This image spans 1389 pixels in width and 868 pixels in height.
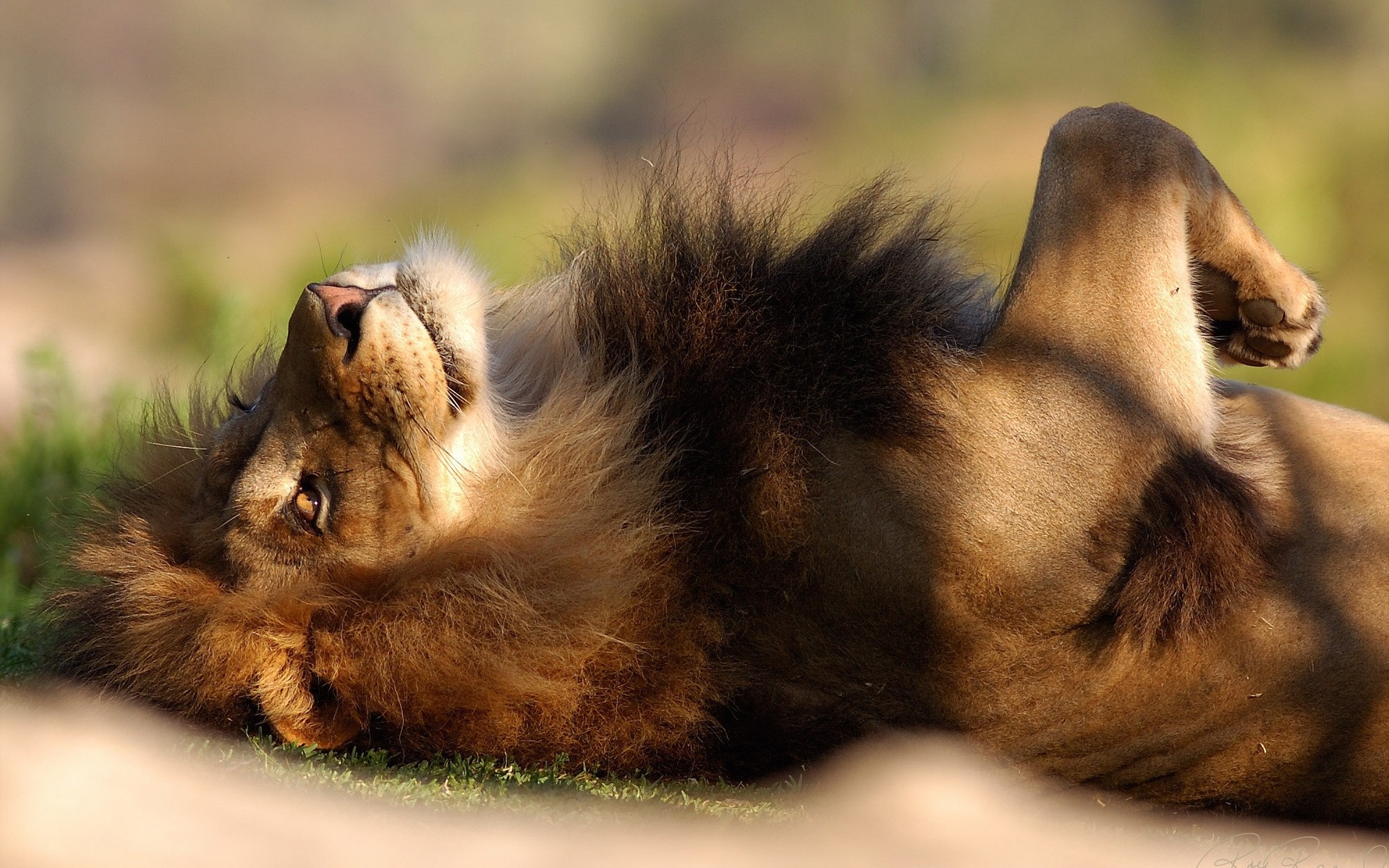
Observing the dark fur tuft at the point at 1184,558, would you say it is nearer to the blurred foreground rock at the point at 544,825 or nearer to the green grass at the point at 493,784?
the blurred foreground rock at the point at 544,825

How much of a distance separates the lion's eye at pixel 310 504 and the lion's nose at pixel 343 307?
362 millimetres

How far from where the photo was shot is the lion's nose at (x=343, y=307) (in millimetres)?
3229

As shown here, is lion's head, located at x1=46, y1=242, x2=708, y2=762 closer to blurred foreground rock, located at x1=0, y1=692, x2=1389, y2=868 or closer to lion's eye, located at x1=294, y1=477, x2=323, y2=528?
lion's eye, located at x1=294, y1=477, x2=323, y2=528

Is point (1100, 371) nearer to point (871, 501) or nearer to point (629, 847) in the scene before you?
point (871, 501)

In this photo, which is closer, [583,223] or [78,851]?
[78,851]

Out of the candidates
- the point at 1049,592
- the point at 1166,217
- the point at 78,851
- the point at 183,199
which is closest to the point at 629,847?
the point at 78,851

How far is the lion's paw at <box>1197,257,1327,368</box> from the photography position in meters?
3.63

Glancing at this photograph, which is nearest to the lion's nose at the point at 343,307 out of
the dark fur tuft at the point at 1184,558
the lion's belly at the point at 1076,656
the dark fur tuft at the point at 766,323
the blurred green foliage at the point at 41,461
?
the dark fur tuft at the point at 766,323

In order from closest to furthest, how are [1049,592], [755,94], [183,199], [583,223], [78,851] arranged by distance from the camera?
1. [78,851]
2. [1049,592]
3. [583,223]
4. [183,199]
5. [755,94]

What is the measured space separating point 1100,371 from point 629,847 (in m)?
1.55

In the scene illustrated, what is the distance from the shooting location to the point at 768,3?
26.0 metres

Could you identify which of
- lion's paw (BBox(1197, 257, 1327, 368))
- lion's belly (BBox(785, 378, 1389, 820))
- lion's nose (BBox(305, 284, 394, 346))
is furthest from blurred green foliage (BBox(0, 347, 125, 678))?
lion's paw (BBox(1197, 257, 1327, 368))

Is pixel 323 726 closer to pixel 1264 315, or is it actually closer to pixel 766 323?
pixel 766 323

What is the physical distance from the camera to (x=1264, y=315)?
12.0ft
